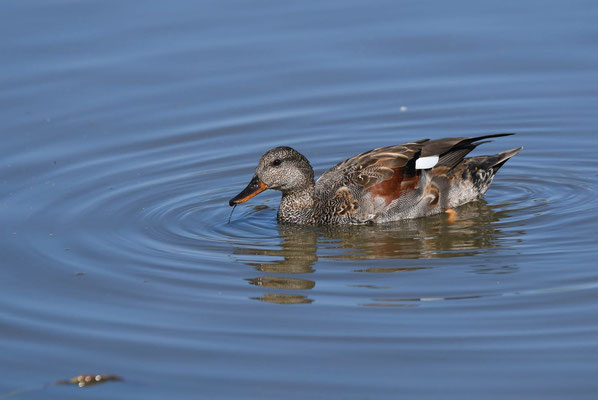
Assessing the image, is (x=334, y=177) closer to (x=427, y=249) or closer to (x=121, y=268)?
(x=427, y=249)

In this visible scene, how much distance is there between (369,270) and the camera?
30.6 feet

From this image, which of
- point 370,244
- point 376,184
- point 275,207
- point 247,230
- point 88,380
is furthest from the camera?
point 275,207

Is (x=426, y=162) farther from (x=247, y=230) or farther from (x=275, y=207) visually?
(x=247, y=230)

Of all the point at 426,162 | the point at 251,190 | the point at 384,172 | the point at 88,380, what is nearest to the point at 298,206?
the point at 251,190

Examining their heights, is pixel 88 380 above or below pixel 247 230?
below

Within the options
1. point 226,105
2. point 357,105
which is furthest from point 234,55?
point 357,105

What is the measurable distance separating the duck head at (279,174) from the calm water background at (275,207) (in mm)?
427

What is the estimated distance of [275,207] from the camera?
1217 centimetres

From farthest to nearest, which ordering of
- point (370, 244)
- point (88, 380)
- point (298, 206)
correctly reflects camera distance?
1. point (298, 206)
2. point (370, 244)
3. point (88, 380)

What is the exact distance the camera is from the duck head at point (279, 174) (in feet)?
36.4

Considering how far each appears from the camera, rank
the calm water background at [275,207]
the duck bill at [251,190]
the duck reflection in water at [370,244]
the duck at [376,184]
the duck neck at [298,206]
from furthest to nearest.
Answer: the duck neck at [298,206] < the duck at [376,184] < the duck bill at [251,190] < the duck reflection in water at [370,244] < the calm water background at [275,207]

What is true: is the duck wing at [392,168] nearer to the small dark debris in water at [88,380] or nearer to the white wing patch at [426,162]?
the white wing patch at [426,162]

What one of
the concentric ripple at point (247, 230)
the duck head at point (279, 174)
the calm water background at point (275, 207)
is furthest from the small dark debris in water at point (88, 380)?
the duck head at point (279, 174)

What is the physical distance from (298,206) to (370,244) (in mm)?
1258
